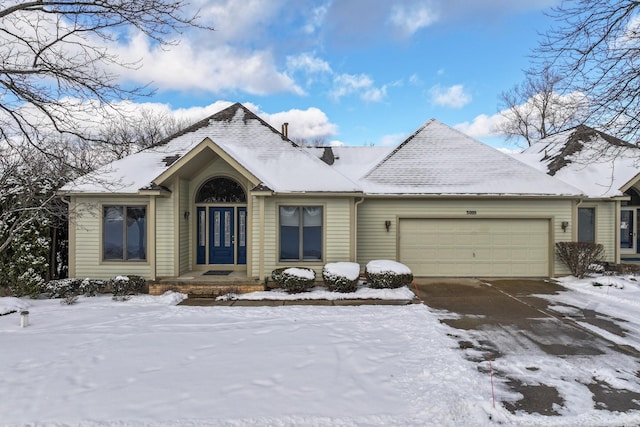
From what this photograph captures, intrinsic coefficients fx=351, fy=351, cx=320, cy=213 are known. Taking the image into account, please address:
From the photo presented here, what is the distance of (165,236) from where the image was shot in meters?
10.5

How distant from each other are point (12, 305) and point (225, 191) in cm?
603

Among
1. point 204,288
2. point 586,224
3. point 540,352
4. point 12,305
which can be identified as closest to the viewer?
point 540,352

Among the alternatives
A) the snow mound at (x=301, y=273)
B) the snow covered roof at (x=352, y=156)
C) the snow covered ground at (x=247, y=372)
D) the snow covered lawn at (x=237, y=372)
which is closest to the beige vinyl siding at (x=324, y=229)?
the snow mound at (x=301, y=273)

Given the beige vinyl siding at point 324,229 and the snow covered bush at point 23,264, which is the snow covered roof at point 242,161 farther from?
the snow covered bush at point 23,264

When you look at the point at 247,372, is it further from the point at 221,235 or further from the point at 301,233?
the point at 221,235

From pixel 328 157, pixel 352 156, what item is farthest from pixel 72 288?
pixel 352 156

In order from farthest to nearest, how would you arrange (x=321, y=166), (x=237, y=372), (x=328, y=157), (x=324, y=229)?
(x=328, y=157), (x=321, y=166), (x=324, y=229), (x=237, y=372)

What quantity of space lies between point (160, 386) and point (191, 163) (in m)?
7.08

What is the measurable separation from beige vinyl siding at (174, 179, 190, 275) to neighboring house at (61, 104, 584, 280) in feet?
0.10

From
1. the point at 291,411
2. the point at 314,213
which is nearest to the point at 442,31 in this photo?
the point at 314,213

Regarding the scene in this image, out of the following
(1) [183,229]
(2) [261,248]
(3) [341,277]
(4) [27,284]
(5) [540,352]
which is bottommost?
(5) [540,352]

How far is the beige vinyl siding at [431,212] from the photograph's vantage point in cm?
1216

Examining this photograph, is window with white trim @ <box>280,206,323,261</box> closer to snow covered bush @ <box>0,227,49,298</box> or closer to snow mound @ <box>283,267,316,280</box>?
snow mound @ <box>283,267,316,280</box>

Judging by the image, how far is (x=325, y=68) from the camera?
17703mm
